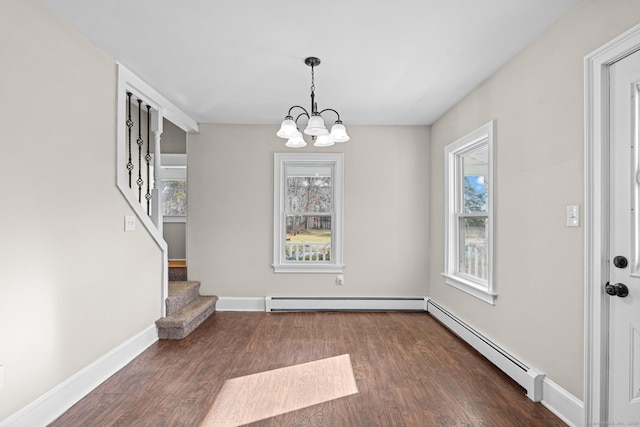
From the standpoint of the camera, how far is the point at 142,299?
11.1 ft

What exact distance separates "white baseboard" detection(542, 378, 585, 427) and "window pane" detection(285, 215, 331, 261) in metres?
2.99

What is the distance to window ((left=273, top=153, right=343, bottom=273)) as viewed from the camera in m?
4.84

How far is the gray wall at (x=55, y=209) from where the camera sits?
193 cm

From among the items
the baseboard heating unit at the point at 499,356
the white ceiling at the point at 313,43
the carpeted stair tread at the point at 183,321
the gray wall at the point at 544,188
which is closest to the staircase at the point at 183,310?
the carpeted stair tread at the point at 183,321

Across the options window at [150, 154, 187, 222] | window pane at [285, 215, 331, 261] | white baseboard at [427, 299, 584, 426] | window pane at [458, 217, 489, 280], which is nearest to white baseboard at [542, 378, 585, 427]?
white baseboard at [427, 299, 584, 426]

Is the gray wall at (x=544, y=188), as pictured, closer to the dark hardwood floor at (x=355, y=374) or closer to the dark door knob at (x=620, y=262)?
the dark door knob at (x=620, y=262)

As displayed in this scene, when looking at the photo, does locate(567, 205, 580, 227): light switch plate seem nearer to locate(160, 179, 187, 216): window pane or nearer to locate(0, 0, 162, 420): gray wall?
locate(0, 0, 162, 420): gray wall

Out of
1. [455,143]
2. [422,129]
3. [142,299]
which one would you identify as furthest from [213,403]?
[422,129]

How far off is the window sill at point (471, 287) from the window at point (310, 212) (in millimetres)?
1436

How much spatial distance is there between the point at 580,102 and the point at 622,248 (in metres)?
0.85

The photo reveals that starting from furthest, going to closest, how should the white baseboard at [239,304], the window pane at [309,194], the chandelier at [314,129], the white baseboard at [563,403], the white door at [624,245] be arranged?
the window pane at [309,194] < the white baseboard at [239,304] < the chandelier at [314,129] < the white baseboard at [563,403] < the white door at [624,245]

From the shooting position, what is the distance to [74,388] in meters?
2.39

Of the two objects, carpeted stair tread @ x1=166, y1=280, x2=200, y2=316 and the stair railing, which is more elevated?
the stair railing

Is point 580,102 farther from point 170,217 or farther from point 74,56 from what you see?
point 170,217
